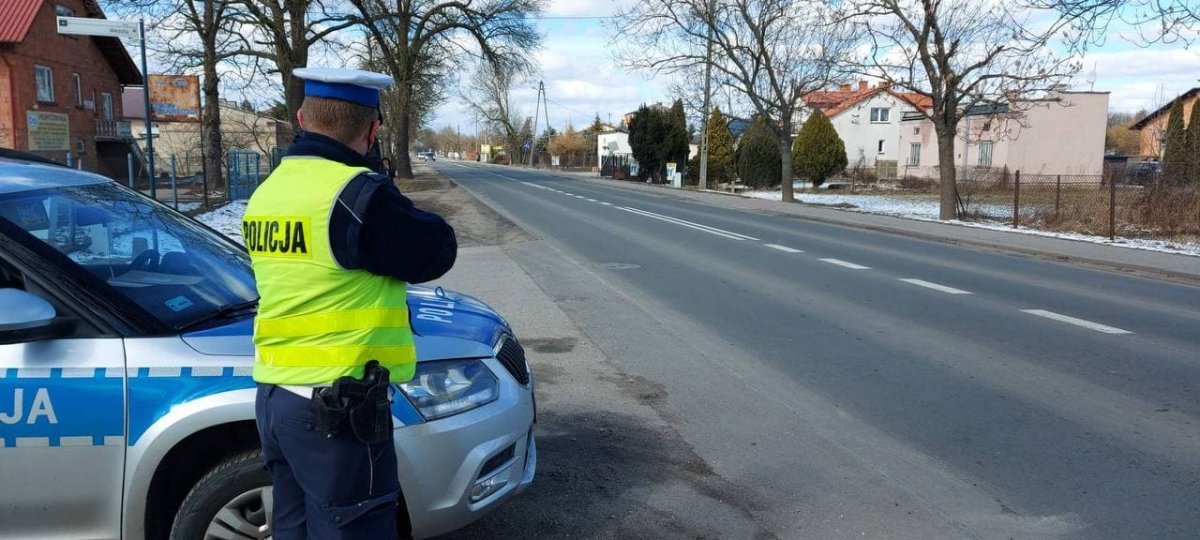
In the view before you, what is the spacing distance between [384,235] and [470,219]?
763 inches

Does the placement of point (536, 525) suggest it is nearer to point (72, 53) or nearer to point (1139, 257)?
point (1139, 257)

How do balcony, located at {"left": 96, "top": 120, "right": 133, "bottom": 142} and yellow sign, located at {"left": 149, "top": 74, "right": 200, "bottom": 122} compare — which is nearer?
yellow sign, located at {"left": 149, "top": 74, "right": 200, "bottom": 122}

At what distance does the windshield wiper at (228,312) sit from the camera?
3.04m

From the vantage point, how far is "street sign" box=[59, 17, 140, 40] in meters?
10.5

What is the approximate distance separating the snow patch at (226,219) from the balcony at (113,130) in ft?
65.9

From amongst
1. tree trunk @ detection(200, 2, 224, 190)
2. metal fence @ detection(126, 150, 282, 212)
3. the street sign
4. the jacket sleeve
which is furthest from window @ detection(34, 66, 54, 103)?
the jacket sleeve

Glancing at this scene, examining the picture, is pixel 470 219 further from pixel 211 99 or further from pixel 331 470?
pixel 331 470

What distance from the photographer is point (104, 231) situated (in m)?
3.47

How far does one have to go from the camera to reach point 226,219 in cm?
1842

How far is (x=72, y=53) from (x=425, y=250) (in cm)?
4048

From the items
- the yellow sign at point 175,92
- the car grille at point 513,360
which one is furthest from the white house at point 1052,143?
the car grille at point 513,360

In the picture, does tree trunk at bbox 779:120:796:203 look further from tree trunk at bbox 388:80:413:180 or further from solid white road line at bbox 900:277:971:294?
solid white road line at bbox 900:277:971:294

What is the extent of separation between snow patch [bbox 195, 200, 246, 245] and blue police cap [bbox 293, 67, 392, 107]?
13.9 metres

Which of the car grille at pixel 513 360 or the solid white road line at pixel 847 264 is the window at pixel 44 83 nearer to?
the solid white road line at pixel 847 264
